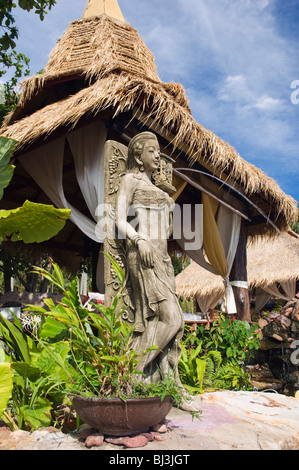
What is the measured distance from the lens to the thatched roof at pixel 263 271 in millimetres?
12727

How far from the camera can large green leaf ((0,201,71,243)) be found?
2.94 metres

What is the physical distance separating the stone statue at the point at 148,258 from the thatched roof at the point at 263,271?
9.43 m

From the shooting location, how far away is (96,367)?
246cm

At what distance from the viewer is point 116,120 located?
5203mm

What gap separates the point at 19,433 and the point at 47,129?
11.5 feet

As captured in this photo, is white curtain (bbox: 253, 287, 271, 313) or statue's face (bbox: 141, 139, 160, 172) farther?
white curtain (bbox: 253, 287, 271, 313)

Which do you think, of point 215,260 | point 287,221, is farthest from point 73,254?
point 287,221

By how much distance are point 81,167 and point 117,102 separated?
3.19 ft

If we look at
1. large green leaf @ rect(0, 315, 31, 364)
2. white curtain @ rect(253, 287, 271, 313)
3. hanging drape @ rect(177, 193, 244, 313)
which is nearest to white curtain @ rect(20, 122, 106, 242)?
hanging drape @ rect(177, 193, 244, 313)

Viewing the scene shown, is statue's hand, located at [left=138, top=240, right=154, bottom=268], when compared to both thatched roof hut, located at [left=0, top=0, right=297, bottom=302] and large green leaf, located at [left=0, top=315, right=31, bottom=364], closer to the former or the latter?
large green leaf, located at [left=0, top=315, right=31, bottom=364]

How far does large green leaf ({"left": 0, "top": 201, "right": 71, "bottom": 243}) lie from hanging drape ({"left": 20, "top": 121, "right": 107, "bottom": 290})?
1772 mm

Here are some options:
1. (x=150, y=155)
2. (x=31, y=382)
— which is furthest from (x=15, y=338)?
(x=150, y=155)

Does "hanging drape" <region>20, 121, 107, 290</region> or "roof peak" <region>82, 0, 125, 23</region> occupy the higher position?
"roof peak" <region>82, 0, 125, 23</region>
